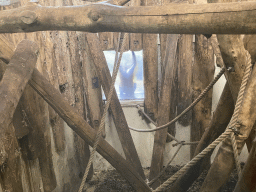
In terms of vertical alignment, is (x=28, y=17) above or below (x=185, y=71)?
above

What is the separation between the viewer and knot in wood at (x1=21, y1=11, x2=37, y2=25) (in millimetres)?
1257

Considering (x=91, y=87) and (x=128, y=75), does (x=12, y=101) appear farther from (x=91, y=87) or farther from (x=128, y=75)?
(x=128, y=75)

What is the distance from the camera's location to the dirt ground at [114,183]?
3107 millimetres

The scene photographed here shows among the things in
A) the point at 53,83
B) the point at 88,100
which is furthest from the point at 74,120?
the point at 88,100

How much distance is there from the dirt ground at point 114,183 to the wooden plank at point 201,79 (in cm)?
51

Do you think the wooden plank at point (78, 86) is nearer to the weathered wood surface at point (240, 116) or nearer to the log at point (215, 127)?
the log at point (215, 127)

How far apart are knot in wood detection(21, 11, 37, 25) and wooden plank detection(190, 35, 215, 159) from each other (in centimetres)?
234

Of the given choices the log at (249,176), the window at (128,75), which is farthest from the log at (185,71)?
the log at (249,176)

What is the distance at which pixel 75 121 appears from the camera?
5.79ft

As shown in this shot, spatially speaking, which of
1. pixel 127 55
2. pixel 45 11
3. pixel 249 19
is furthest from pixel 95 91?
pixel 249 19

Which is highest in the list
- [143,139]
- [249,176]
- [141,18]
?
[141,18]

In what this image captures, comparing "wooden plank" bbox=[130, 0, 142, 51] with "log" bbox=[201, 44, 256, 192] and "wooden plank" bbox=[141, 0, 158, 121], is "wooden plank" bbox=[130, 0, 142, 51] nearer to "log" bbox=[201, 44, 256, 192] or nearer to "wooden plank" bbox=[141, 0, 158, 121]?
"wooden plank" bbox=[141, 0, 158, 121]

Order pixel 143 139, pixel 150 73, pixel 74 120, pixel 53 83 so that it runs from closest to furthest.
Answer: pixel 74 120 < pixel 53 83 < pixel 150 73 < pixel 143 139

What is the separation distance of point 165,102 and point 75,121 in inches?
65.4
